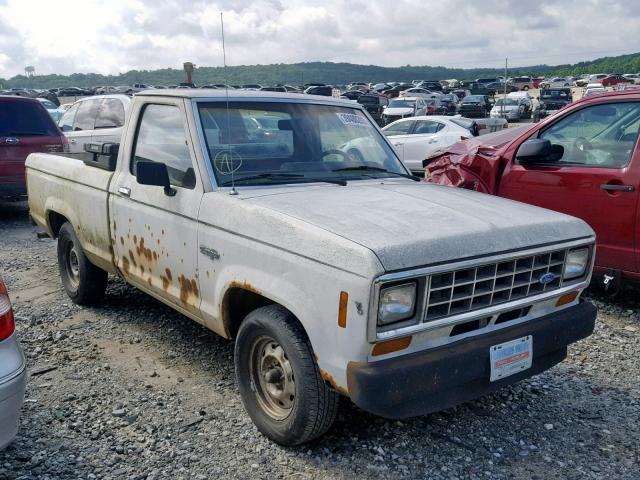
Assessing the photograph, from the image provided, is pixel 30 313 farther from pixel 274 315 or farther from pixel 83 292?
pixel 274 315

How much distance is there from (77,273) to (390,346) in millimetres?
3708

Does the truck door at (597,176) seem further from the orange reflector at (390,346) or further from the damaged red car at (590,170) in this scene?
the orange reflector at (390,346)

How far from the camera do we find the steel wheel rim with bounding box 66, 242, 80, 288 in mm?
5426

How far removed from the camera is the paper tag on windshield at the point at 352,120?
4.37 m

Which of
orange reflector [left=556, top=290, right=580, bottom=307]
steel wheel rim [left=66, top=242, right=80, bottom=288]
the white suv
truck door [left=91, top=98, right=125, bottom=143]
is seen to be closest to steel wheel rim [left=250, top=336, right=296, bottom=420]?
orange reflector [left=556, top=290, right=580, bottom=307]

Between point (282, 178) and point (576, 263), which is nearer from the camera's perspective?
point (576, 263)

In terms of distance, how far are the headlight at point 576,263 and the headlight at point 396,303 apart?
3.65 feet

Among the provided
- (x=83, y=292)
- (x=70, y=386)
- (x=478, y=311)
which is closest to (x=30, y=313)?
(x=83, y=292)

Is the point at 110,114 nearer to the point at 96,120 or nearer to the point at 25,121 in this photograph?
the point at 96,120

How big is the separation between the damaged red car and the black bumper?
80.0 inches

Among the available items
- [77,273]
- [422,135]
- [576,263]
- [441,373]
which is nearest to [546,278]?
[576,263]

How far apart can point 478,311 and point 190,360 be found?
2.25 m

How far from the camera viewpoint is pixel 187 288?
3.74 m

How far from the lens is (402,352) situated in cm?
276
